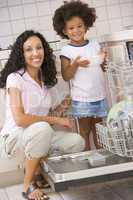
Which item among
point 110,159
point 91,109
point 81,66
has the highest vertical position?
point 81,66

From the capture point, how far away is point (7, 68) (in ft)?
7.23

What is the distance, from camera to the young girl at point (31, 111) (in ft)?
6.69

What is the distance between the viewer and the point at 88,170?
5.75 ft

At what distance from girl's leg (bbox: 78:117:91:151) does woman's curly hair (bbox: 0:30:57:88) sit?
0.27 meters

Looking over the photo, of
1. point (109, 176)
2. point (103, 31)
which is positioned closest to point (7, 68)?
point (109, 176)

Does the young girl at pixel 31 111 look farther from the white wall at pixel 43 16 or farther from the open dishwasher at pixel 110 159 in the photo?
the white wall at pixel 43 16

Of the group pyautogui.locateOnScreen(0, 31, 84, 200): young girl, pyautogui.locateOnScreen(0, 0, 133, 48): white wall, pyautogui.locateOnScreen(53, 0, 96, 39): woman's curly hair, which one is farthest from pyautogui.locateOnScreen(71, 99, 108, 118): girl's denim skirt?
pyautogui.locateOnScreen(0, 0, 133, 48): white wall

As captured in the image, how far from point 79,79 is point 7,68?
37cm

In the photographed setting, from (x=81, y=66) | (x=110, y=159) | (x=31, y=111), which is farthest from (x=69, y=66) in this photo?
(x=110, y=159)

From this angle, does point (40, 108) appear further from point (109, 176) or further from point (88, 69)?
point (109, 176)

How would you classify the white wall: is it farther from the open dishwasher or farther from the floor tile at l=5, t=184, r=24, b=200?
the open dishwasher

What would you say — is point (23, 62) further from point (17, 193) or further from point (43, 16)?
point (43, 16)

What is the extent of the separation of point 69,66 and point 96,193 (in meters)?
0.64

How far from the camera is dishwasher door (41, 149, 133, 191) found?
1729 mm
